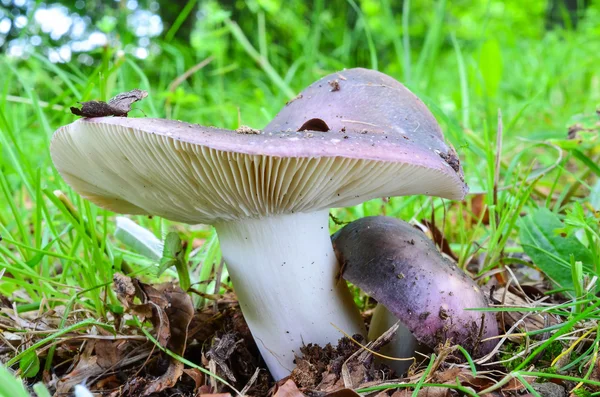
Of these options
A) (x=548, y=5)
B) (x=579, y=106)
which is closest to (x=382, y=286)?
(x=579, y=106)

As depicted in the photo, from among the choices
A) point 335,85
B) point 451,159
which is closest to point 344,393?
point 451,159

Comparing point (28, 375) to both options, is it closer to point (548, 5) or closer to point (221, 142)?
point (221, 142)

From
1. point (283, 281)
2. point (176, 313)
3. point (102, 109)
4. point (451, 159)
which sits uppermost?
point (102, 109)

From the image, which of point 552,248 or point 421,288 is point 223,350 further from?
point 552,248

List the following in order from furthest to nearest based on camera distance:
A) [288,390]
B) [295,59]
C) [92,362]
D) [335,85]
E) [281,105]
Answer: [295,59]
[281,105]
[335,85]
[92,362]
[288,390]

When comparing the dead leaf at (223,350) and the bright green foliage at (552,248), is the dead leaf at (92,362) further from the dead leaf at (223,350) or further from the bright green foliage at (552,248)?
the bright green foliage at (552,248)

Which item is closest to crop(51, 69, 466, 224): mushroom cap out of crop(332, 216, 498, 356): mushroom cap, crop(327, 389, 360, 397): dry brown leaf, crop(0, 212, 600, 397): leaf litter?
crop(332, 216, 498, 356): mushroom cap

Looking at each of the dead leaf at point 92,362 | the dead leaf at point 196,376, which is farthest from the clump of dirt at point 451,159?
the dead leaf at point 92,362

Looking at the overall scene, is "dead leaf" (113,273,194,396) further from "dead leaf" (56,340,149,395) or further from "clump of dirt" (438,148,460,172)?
"clump of dirt" (438,148,460,172)

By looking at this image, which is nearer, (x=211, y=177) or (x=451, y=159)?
(x=211, y=177)
